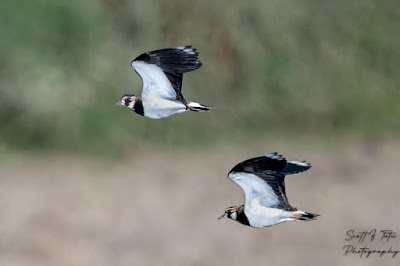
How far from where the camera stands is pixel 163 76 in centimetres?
804

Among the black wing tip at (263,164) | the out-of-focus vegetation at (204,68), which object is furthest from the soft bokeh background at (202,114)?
the black wing tip at (263,164)

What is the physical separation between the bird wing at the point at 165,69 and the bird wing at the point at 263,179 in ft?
3.52

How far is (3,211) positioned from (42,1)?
10.7 feet

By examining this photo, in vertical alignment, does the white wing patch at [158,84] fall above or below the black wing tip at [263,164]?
above

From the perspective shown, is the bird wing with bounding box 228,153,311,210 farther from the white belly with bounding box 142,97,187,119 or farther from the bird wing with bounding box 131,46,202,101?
the bird wing with bounding box 131,46,202,101

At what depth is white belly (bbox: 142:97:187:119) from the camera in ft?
26.0

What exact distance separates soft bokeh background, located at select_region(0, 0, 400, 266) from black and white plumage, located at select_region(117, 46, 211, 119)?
3.38 meters

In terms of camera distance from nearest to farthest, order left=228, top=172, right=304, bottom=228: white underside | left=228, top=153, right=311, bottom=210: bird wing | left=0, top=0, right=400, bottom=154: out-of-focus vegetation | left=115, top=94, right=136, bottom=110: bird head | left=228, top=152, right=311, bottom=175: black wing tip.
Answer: left=228, top=152, right=311, bottom=175: black wing tip, left=228, top=153, right=311, bottom=210: bird wing, left=228, top=172, right=304, bottom=228: white underside, left=115, top=94, right=136, bottom=110: bird head, left=0, top=0, right=400, bottom=154: out-of-focus vegetation

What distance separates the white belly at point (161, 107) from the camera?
7931 mm

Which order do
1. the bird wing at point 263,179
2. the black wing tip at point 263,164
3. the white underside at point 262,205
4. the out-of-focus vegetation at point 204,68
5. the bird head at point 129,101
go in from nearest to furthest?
the black wing tip at point 263,164 → the bird wing at point 263,179 → the white underside at point 262,205 → the bird head at point 129,101 → the out-of-focus vegetation at point 204,68

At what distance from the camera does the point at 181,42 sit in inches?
521

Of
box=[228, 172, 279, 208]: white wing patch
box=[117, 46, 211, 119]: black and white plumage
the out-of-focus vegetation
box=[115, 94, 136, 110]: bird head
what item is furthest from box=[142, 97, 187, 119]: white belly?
the out-of-focus vegetation

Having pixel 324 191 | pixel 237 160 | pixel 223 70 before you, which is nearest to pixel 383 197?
pixel 324 191

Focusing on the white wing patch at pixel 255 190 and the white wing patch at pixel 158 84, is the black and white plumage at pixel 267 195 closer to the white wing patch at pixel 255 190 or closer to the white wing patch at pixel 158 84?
the white wing patch at pixel 255 190
